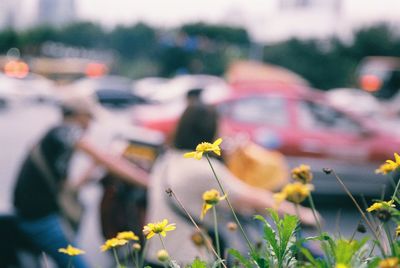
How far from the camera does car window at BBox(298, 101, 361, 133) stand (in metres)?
8.00

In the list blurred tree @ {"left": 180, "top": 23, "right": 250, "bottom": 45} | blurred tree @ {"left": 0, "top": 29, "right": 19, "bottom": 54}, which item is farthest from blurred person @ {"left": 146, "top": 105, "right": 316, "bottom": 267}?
blurred tree @ {"left": 0, "top": 29, "right": 19, "bottom": 54}

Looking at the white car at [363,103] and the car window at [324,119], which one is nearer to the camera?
the car window at [324,119]

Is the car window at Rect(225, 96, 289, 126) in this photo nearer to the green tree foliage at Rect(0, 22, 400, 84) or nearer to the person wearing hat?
the person wearing hat

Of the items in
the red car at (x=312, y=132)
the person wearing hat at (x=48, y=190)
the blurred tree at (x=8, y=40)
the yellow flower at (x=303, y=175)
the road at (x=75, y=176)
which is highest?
the yellow flower at (x=303, y=175)

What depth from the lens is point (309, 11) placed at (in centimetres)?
7644

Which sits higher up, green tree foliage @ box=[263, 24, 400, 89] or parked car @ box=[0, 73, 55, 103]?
parked car @ box=[0, 73, 55, 103]

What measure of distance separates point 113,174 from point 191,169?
1.11 m

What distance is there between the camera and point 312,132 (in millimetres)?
7918

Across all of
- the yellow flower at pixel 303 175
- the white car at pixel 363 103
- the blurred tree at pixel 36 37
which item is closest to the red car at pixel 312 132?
the yellow flower at pixel 303 175

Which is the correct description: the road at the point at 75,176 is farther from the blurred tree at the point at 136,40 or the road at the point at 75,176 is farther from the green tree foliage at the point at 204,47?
the blurred tree at the point at 136,40

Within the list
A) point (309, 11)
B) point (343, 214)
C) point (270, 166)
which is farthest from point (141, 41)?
point (270, 166)

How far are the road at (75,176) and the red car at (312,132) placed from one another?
1.37 feet

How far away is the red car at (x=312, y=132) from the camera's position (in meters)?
7.80

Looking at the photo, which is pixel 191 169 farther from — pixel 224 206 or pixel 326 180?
pixel 326 180
